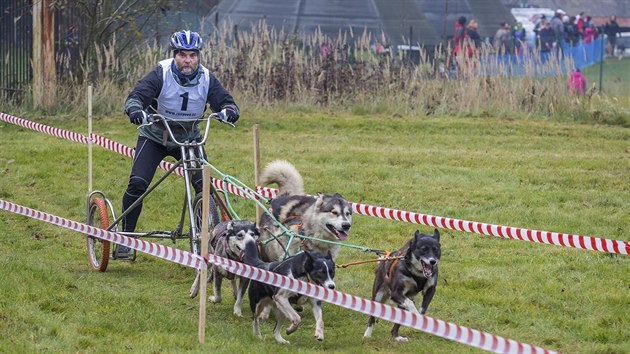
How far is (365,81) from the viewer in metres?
20.8

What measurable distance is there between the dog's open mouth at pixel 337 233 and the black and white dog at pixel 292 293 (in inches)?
32.7

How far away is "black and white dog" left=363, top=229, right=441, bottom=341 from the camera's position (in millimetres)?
8172

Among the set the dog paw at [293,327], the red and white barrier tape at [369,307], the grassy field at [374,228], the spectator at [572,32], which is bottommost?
the grassy field at [374,228]

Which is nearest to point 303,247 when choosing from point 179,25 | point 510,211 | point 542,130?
point 510,211

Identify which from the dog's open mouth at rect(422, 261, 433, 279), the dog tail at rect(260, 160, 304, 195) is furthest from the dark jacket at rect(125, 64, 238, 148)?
the dog's open mouth at rect(422, 261, 433, 279)

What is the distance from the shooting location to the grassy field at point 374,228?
813cm

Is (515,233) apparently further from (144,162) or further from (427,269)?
(144,162)

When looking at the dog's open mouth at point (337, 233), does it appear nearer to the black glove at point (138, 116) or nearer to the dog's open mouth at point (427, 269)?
the dog's open mouth at point (427, 269)

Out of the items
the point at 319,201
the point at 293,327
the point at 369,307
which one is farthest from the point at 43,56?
the point at 369,307

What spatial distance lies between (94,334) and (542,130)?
12494 millimetres

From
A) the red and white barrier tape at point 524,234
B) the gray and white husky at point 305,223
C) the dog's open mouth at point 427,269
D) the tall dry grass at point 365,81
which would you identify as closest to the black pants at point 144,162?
the gray and white husky at point 305,223

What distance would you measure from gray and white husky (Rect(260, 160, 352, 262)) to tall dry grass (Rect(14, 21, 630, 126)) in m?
10.6

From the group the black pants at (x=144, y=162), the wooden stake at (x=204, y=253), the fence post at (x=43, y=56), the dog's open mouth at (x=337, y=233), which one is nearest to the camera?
the wooden stake at (x=204, y=253)

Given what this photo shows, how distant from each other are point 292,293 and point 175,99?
2.49m
